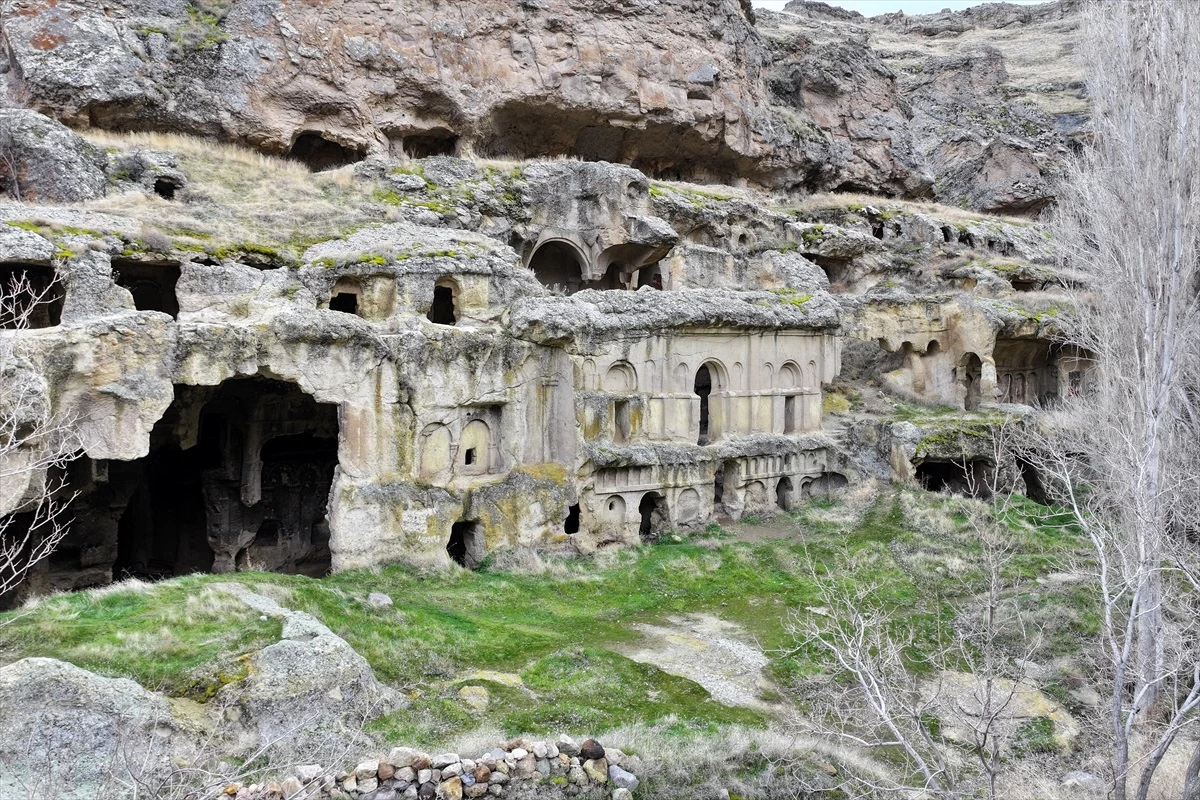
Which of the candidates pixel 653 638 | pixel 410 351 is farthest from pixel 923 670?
pixel 410 351

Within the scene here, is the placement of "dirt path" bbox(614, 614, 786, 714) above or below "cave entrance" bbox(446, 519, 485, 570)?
below

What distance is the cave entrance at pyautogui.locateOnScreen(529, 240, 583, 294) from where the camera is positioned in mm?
24734

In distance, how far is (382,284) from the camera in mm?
14602

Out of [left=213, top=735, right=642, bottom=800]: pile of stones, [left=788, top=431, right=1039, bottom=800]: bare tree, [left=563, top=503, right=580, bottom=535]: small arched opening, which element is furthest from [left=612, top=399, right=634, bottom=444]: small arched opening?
[left=213, top=735, right=642, bottom=800]: pile of stones

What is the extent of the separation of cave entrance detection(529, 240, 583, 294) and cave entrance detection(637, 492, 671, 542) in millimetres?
8959

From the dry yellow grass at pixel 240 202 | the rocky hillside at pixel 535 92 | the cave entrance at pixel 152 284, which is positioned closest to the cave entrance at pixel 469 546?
the dry yellow grass at pixel 240 202

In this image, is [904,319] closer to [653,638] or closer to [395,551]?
→ [653,638]

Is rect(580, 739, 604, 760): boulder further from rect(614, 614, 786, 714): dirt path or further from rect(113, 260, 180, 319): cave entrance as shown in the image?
rect(113, 260, 180, 319): cave entrance

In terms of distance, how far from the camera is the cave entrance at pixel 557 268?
2473 centimetres

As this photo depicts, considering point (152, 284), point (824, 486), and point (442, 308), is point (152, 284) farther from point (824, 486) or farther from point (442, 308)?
point (824, 486)

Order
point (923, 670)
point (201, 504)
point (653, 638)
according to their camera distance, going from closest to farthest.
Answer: point (923, 670) < point (653, 638) < point (201, 504)

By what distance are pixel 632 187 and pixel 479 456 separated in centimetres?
1131

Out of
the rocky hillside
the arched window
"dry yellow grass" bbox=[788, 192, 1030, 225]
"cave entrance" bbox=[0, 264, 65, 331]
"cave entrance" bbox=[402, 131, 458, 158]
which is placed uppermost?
the rocky hillside

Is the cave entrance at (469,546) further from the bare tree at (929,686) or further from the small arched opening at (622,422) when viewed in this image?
the bare tree at (929,686)
